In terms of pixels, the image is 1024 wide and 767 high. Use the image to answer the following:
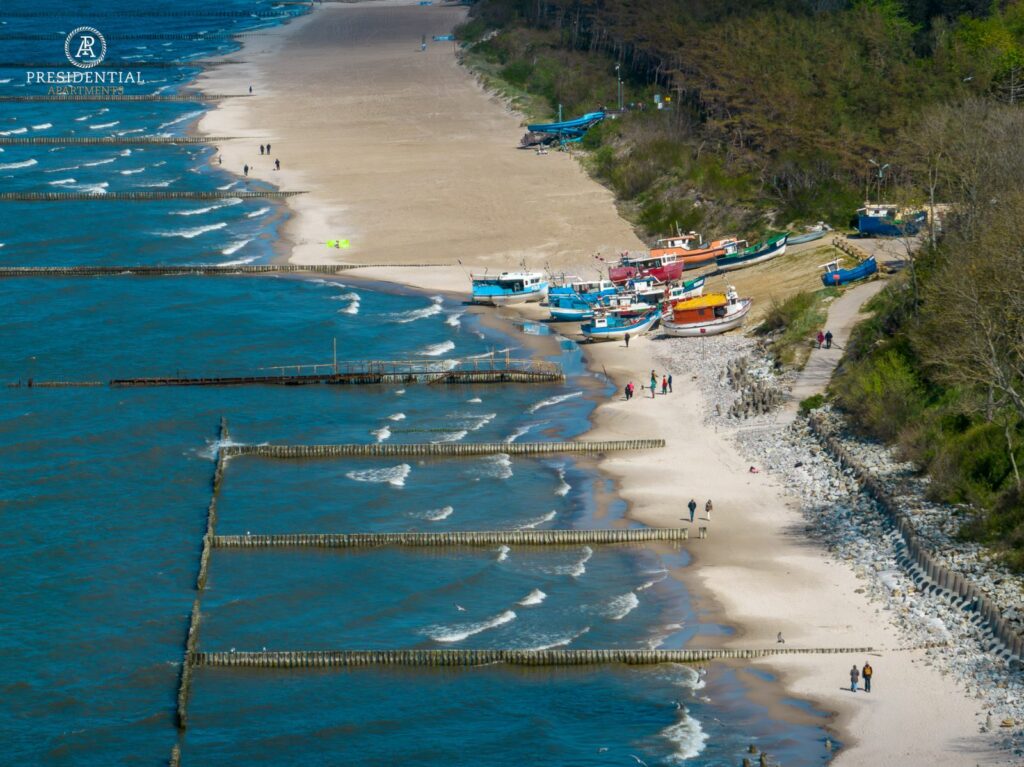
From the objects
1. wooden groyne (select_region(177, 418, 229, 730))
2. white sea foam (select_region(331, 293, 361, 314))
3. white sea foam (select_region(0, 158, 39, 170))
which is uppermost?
white sea foam (select_region(0, 158, 39, 170))

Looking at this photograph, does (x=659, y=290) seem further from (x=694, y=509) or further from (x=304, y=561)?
(x=304, y=561)

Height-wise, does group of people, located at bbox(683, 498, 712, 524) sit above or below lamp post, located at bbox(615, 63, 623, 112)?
below

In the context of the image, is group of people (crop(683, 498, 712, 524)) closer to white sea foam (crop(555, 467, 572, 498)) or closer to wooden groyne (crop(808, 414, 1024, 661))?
white sea foam (crop(555, 467, 572, 498))

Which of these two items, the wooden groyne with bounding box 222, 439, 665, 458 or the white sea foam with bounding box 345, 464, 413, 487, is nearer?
the white sea foam with bounding box 345, 464, 413, 487

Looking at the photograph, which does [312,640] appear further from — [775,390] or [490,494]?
[775,390]

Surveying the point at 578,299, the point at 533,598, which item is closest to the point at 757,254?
the point at 578,299

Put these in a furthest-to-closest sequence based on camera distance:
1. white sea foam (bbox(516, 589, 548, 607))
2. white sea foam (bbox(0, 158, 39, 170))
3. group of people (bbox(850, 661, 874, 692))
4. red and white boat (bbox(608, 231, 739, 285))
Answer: white sea foam (bbox(0, 158, 39, 170))
red and white boat (bbox(608, 231, 739, 285))
white sea foam (bbox(516, 589, 548, 607))
group of people (bbox(850, 661, 874, 692))

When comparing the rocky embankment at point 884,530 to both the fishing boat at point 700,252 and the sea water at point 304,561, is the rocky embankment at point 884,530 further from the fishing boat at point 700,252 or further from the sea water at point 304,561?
the fishing boat at point 700,252

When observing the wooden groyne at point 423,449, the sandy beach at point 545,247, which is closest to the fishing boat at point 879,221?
the sandy beach at point 545,247

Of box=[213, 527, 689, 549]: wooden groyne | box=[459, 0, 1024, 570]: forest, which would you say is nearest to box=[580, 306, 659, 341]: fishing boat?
box=[459, 0, 1024, 570]: forest
